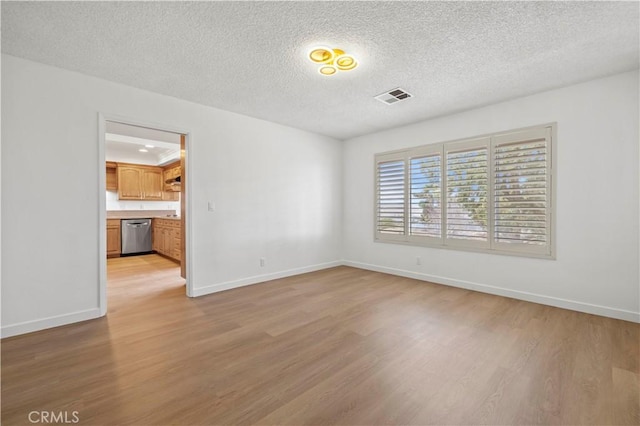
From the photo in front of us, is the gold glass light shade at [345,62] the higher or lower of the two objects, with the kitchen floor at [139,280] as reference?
higher

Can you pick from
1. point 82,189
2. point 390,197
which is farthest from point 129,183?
point 390,197

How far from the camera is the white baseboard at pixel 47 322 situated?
2.62 metres

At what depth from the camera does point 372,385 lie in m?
1.88

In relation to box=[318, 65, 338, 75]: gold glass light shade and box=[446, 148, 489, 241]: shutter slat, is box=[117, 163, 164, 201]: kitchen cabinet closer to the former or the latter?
box=[318, 65, 338, 75]: gold glass light shade

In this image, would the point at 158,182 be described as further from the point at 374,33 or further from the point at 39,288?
the point at 374,33

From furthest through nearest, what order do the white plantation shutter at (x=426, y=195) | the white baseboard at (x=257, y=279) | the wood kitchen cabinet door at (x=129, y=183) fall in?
the wood kitchen cabinet door at (x=129, y=183) < the white plantation shutter at (x=426, y=195) < the white baseboard at (x=257, y=279)

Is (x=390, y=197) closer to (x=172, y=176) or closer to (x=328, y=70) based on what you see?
(x=328, y=70)

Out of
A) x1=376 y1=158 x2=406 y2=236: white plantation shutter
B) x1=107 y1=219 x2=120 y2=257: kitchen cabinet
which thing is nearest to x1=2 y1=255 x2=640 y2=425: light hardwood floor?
x1=376 y1=158 x2=406 y2=236: white plantation shutter

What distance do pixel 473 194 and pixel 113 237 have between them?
7745 mm

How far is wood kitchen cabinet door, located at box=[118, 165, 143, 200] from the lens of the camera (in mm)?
7488

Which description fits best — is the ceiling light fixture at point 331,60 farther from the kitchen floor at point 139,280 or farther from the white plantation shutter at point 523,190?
the kitchen floor at point 139,280

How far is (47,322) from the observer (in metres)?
2.80

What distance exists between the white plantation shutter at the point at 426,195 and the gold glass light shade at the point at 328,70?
232 cm

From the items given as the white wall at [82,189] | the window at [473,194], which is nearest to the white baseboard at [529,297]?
the window at [473,194]
